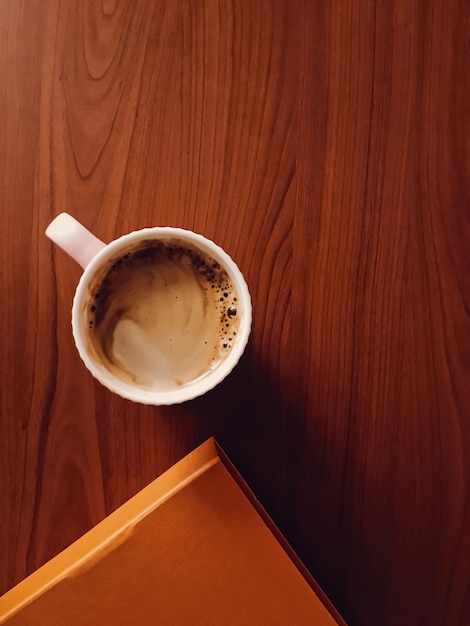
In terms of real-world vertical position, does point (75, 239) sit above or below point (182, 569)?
above

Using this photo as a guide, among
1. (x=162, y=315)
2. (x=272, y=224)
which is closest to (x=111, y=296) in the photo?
(x=162, y=315)

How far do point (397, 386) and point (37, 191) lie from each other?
0.34m

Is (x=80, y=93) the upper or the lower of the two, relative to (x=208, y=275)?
upper

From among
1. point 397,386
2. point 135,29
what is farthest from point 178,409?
point 135,29

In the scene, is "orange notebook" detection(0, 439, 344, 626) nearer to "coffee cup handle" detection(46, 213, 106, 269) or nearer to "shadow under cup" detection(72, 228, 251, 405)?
"shadow under cup" detection(72, 228, 251, 405)

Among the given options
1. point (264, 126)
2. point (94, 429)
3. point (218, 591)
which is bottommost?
point (218, 591)

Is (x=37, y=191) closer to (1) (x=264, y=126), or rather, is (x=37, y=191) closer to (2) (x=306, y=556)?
(1) (x=264, y=126)

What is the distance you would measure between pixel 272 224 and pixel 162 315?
119 millimetres

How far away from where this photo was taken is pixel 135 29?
20.7 inches

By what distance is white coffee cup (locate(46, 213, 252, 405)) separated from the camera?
46cm

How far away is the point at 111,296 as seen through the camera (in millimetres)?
504

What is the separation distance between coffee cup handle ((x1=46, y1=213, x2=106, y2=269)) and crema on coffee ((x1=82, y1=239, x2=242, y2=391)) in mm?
24

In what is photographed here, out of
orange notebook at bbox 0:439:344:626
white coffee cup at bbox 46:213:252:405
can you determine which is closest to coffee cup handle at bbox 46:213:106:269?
white coffee cup at bbox 46:213:252:405

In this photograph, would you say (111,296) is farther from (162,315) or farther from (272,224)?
(272,224)
